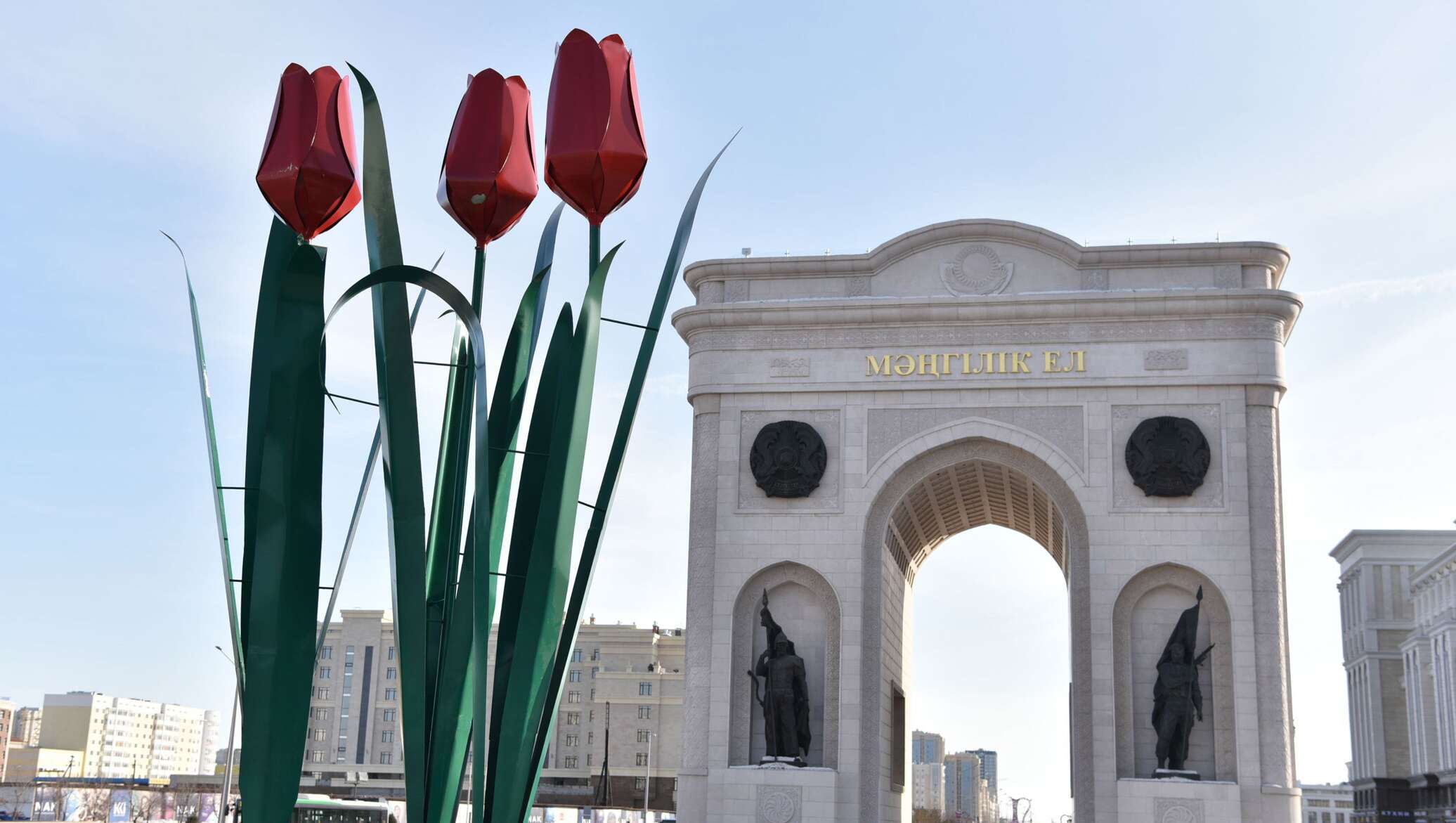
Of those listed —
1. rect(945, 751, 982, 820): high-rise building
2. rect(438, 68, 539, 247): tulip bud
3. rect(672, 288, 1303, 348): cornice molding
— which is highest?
rect(672, 288, 1303, 348): cornice molding

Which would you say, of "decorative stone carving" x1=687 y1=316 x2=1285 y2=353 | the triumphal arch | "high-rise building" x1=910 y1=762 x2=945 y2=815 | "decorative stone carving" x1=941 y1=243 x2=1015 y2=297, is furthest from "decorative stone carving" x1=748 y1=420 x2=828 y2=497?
"high-rise building" x1=910 y1=762 x2=945 y2=815

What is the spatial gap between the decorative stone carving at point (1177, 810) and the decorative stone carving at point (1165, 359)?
289 inches

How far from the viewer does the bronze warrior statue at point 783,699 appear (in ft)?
83.4

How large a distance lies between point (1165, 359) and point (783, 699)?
898cm

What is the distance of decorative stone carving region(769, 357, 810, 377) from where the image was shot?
26969 millimetres

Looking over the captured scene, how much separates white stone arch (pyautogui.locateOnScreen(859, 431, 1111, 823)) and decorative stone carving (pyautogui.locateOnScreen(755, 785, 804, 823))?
114cm

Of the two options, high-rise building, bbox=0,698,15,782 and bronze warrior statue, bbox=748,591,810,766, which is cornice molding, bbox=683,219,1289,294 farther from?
high-rise building, bbox=0,698,15,782

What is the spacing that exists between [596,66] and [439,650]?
4847mm

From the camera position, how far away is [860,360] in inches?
1056

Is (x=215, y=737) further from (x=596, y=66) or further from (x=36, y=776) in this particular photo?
(x=596, y=66)

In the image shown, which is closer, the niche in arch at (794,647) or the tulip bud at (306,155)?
the tulip bud at (306,155)

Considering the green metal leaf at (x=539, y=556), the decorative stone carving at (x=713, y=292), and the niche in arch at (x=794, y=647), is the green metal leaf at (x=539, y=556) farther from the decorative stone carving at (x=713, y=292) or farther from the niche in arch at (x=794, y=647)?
the decorative stone carving at (x=713, y=292)

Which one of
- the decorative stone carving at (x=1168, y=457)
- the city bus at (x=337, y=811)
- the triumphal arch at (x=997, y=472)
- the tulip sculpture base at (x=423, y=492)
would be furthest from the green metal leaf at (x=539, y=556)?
the city bus at (x=337, y=811)

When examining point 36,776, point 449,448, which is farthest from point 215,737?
point 449,448
